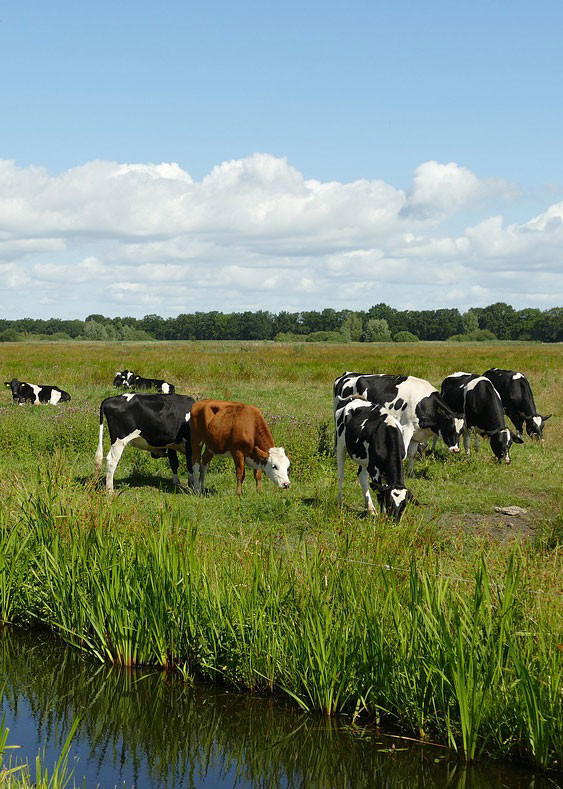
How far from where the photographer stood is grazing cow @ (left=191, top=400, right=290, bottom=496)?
1262 cm

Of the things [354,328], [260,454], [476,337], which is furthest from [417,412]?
[354,328]

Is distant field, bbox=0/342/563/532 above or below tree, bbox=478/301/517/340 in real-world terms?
below

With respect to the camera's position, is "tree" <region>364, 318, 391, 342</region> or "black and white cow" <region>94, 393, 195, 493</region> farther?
"tree" <region>364, 318, 391, 342</region>

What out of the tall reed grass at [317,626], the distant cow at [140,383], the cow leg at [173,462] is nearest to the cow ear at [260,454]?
the cow leg at [173,462]

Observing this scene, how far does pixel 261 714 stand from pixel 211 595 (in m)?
1.10

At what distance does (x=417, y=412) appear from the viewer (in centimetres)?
1479

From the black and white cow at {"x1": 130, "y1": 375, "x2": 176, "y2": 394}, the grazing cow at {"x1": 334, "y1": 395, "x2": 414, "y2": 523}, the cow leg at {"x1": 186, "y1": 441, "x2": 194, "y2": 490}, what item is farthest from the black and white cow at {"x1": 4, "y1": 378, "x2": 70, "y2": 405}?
the grazing cow at {"x1": 334, "y1": 395, "x2": 414, "y2": 523}

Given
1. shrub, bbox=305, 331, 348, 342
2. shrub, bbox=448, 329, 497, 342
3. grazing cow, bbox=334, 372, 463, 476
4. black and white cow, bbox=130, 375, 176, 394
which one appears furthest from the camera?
shrub, bbox=448, 329, 497, 342

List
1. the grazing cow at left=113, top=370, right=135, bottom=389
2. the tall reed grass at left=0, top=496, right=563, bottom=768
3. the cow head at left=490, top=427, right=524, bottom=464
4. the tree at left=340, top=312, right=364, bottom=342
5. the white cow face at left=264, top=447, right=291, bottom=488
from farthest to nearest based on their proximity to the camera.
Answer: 1. the tree at left=340, top=312, right=364, bottom=342
2. the grazing cow at left=113, top=370, right=135, bottom=389
3. the cow head at left=490, top=427, right=524, bottom=464
4. the white cow face at left=264, top=447, right=291, bottom=488
5. the tall reed grass at left=0, top=496, right=563, bottom=768

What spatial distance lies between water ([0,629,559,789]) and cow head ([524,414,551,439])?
544 inches

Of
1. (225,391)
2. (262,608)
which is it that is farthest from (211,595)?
(225,391)

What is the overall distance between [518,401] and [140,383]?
39.8 ft

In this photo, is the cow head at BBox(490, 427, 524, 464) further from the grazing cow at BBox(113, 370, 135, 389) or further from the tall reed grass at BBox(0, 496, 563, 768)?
the grazing cow at BBox(113, 370, 135, 389)

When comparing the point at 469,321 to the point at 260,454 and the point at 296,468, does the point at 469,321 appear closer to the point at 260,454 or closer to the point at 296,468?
the point at 296,468
